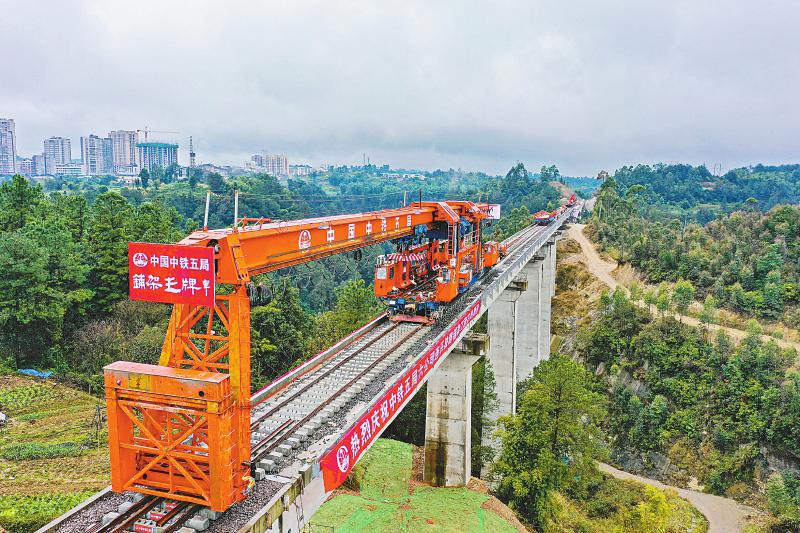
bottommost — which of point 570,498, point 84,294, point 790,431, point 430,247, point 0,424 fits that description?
point 570,498

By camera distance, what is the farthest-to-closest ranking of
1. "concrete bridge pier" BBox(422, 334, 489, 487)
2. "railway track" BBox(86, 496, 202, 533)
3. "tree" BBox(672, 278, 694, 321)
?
"tree" BBox(672, 278, 694, 321) → "concrete bridge pier" BBox(422, 334, 489, 487) → "railway track" BBox(86, 496, 202, 533)

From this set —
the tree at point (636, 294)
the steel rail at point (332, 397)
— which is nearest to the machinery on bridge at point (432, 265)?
the steel rail at point (332, 397)

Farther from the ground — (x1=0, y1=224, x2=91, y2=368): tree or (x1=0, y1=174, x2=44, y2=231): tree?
(x1=0, y1=174, x2=44, y2=231): tree

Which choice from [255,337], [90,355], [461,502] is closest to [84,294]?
[90,355]

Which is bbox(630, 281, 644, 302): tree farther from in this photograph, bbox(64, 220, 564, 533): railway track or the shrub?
the shrub

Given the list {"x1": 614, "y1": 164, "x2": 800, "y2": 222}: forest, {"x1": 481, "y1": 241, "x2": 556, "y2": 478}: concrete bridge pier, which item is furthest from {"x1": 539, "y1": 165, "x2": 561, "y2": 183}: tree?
{"x1": 481, "y1": 241, "x2": 556, "y2": 478}: concrete bridge pier

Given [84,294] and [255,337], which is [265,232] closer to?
[255,337]

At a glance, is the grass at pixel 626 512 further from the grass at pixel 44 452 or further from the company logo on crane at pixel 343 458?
the grass at pixel 44 452
